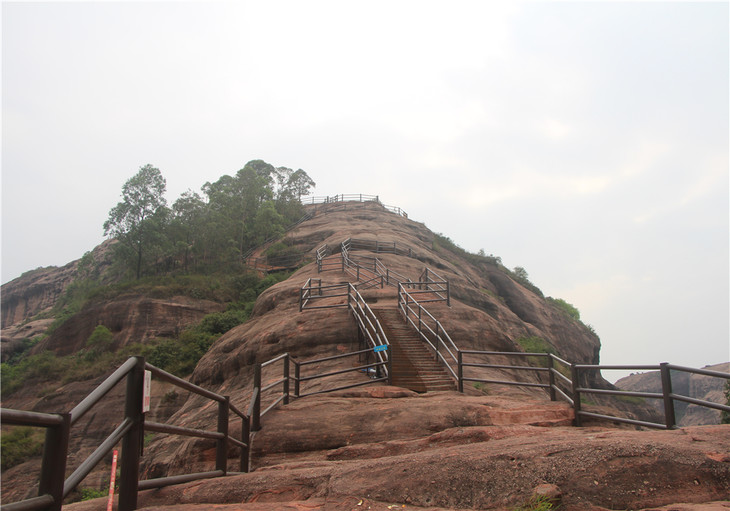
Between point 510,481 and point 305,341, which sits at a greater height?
point 305,341

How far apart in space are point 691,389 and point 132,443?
83.9 metres

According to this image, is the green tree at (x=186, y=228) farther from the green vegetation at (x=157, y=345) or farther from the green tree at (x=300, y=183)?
the green tree at (x=300, y=183)

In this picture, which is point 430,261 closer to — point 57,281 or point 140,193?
point 140,193

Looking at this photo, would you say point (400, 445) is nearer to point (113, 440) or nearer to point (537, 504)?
point (537, 504)

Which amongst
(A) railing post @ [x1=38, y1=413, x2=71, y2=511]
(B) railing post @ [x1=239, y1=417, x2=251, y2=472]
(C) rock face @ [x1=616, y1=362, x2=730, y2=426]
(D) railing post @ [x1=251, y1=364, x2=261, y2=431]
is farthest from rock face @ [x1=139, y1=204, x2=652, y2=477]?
(C) rock face @ [x1=616, y1=362, x2=730, y2=426]

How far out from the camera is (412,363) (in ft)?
41.6

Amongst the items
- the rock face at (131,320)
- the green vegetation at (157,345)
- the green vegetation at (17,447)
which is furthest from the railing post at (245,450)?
the rock face at (131,320)

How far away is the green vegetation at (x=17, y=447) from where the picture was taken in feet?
64.1

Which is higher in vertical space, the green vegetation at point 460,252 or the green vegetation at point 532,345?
the green vegetation at point 460,252

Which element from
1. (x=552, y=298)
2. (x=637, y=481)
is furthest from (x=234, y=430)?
(x=552, y=298)

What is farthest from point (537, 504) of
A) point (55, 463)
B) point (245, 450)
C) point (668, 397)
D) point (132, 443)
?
point (245, 450)

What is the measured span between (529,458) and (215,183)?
65.3 metres

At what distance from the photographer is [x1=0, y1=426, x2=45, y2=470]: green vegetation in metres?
19.5

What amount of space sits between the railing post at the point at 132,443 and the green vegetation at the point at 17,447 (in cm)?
2048
